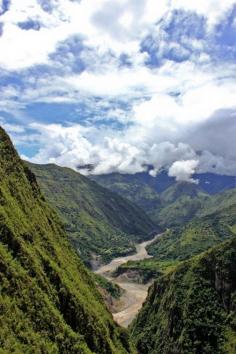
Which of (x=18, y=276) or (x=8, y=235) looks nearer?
(x=18, y=276)

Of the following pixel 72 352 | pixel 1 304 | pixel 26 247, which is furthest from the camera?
pixel 26 247

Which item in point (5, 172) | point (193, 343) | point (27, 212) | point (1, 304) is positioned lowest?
point (193, 343)

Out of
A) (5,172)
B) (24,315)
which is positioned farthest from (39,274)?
(5,172)

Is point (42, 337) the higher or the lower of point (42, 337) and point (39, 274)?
the lower

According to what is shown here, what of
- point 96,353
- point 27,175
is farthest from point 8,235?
point 27,175

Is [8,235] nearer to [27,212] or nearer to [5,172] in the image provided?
[27,212]

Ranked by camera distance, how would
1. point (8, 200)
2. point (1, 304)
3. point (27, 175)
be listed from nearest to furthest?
point (1, 304) → point (8, 200) → point (27, 175)

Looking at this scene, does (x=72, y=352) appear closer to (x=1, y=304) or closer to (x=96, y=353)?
(x=96, y=353)
